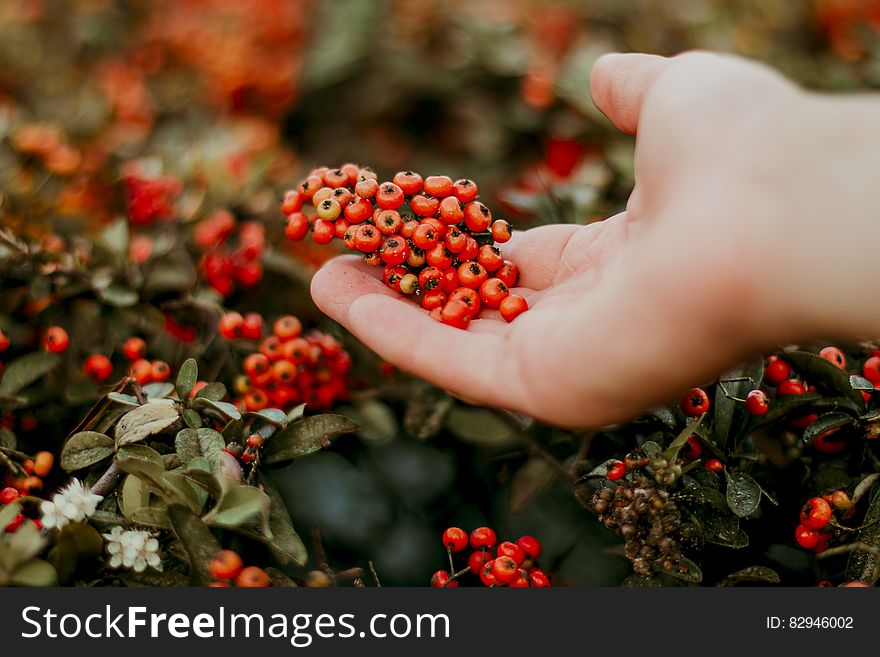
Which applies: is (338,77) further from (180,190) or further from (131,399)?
(131,399)

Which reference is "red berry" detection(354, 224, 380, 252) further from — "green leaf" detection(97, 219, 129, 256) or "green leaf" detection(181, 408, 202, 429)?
"green leaf" detection(97, 219, 129, 256)

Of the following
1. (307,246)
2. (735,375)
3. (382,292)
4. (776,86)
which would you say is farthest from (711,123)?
(307,246)

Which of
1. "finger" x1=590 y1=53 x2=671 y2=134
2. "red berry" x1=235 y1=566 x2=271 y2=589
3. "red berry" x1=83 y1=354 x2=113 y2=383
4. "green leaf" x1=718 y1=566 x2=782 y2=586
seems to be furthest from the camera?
"red berry" x1=83 y1=354 x2=113 y2=383

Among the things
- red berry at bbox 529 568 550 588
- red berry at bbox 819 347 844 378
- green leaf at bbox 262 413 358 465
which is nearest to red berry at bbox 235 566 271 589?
green leaf at bbox 262 413 358 465

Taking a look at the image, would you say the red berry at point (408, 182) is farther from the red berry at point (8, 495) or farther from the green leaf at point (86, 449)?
the red berry at point (8, 495)

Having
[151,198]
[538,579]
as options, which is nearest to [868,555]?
[538,579]

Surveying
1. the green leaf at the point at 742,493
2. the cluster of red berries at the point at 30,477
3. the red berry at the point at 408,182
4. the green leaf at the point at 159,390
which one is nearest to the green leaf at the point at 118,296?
the green leaf at the point at 159,390

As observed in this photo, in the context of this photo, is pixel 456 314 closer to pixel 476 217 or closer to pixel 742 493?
pixel 476 217
